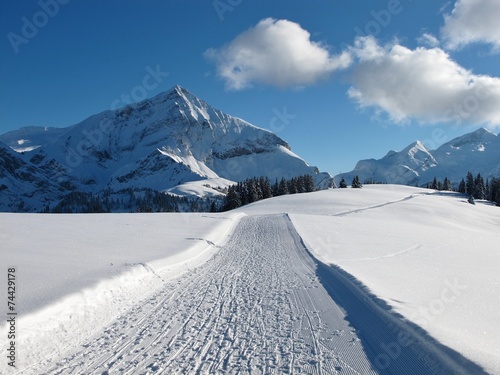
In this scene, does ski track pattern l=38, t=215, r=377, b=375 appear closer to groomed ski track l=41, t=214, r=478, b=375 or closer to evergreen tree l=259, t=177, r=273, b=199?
groomed ski track l=41, t=214, r=478, b=375

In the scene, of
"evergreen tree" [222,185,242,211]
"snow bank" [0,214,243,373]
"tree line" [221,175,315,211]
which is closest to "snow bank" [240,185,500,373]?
"snow bank" [0,214,243,373]

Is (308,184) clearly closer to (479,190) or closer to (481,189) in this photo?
(479,190)

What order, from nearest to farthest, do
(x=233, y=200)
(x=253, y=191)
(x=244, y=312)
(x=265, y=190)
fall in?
(x=244, y=312)
(x=233, y=200)
(x=253, y=191)
(x=265, y=190)

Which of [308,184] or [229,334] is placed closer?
[229,334]

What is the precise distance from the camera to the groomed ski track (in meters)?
4.66

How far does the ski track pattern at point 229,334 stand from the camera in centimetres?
468

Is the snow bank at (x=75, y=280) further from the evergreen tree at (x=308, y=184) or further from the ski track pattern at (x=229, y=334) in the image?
the evergreen tree at (x=308, y=184)

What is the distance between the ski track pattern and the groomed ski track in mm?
15

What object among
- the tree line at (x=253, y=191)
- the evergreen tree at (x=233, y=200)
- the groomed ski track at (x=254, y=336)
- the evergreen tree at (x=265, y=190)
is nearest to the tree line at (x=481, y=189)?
Result: the tree line at (x=253, y=191)

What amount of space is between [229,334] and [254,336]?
1.46 ft

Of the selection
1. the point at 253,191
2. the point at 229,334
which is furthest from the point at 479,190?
the point at 229,334

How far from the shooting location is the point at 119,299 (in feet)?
24.7

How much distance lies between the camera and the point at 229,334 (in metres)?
5.65

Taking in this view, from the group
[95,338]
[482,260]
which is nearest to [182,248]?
[95,338]
